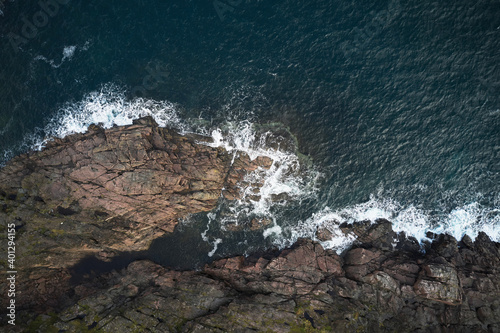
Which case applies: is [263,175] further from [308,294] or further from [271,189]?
[308,294]

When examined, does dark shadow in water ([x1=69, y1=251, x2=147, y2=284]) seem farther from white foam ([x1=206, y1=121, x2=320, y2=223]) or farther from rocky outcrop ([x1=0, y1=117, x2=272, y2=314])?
white foam ([x1=206, y1=121, x2=320, y2=223])

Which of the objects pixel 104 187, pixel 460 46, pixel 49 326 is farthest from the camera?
pixel 460 46

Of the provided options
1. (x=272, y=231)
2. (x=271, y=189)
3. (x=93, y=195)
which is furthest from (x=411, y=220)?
(x=93, y=195)

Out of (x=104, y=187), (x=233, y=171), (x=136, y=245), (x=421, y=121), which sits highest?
(x=421, y=121)

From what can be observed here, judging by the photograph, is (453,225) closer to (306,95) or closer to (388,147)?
(388,147)

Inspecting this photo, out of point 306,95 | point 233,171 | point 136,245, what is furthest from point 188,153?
point 306,95

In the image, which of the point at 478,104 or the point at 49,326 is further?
the point at 478,104

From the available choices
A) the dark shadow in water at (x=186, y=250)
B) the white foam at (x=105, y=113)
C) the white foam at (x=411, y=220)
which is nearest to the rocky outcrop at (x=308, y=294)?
the dark shadow in water at (x=186, y=250)
